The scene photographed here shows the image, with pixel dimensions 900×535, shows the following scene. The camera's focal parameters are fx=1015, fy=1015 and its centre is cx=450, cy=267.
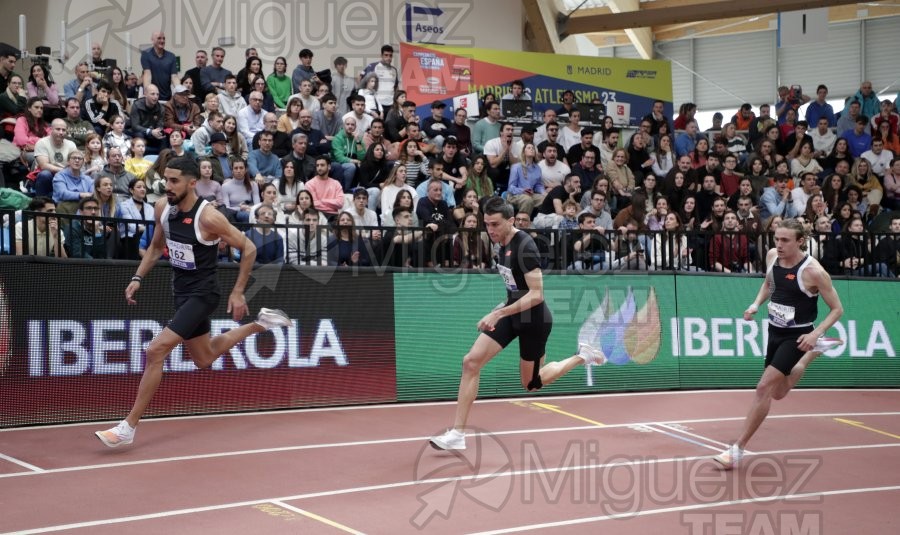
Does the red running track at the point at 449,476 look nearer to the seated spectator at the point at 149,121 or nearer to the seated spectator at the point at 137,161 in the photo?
the seated spectator at the point at 137,161

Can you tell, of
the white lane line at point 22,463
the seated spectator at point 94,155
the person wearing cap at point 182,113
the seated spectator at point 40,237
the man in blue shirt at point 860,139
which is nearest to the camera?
the white lane line at point 22,463

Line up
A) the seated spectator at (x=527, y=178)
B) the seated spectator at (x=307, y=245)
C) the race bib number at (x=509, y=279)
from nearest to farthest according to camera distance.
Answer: the race bib number at (x=509, y=279) → the seated spectator at (x=307, y=245) → the seated spectator at (x=527, y=178)

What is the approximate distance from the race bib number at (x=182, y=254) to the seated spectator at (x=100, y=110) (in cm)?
720

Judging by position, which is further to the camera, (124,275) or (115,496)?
(124,275)

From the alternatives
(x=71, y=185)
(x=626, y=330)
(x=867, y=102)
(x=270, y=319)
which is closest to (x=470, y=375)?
(x=270, y=319)

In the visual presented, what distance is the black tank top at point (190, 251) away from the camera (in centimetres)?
930

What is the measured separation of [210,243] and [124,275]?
2.32m

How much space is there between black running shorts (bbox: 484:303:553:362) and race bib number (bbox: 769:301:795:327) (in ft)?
7.16

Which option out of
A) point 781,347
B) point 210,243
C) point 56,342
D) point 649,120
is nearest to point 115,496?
point 210,243

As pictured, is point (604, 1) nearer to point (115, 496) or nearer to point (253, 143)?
point (253, 143)

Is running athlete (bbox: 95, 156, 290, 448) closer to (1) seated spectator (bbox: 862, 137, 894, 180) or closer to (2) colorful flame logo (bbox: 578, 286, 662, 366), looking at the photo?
(2) colorful flame logo (bbox: 578, 286, 662, 366)

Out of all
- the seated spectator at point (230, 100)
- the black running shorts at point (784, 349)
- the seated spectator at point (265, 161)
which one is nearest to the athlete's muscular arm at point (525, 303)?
the black running shorts at point (784, 349)

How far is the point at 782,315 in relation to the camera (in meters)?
9.71

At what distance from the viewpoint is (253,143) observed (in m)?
16.2
